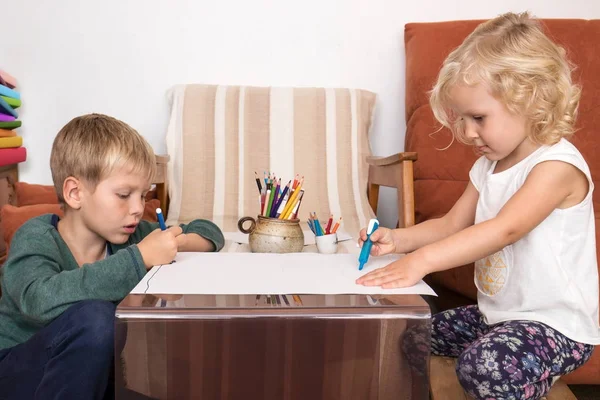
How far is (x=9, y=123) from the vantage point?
6.18ft

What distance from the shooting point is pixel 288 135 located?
1.95 metres

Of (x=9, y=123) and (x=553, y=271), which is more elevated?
(x=9, y=123)

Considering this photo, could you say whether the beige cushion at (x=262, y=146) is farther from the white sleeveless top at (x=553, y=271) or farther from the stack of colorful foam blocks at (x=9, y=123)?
the white sleeveless top at (x=553, y=271)

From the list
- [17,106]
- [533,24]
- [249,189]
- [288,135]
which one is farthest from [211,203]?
[533,24]

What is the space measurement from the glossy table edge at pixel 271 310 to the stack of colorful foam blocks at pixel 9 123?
1.28 meters

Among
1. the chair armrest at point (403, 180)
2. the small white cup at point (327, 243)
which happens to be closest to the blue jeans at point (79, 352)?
the small white cup at point (327, 243)

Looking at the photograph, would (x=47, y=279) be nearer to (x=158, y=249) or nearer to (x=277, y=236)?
(x=158, y=249)

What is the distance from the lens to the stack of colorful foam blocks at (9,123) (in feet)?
6.00

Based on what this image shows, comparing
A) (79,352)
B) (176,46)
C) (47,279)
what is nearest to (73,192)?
(47,279)

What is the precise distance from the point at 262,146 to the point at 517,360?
3.83 feet

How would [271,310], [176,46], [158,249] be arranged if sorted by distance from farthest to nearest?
[176,46] < [158,249] < [271,310]

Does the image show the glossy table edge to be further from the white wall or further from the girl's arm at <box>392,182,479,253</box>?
the white wall

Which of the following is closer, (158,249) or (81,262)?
(158,249)

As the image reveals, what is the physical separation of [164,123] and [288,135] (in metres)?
0.43
